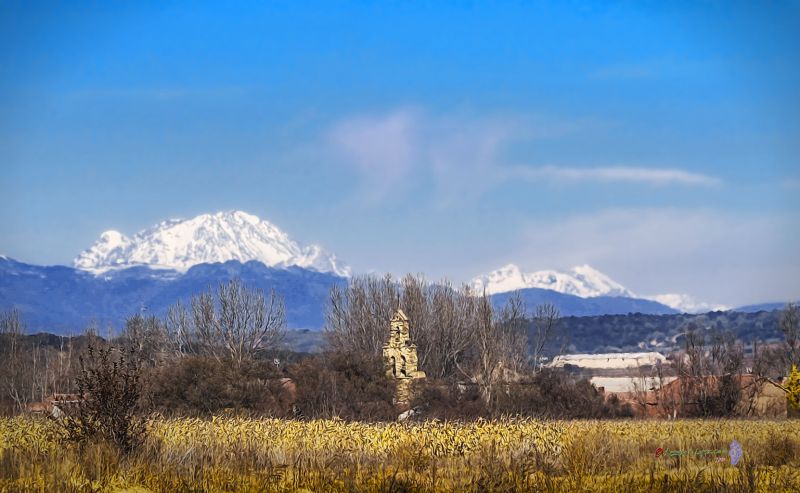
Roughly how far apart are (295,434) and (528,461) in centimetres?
668

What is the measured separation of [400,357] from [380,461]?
3080 cm

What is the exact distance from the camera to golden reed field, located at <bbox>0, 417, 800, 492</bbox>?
1619cm

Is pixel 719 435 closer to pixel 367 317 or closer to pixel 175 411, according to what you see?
pixel 175 411

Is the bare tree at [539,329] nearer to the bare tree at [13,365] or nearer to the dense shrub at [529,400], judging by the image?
the dense shrub at [529,400]

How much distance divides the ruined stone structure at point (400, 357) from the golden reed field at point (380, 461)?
2405 centimetres

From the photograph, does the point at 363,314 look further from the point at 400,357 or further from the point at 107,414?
the point at 107,414

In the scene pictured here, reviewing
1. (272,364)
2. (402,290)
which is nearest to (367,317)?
(402,290)

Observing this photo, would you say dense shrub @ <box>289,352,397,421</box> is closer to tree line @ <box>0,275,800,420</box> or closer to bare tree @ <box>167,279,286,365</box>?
tree line @ <box>0,275,800,420</box>

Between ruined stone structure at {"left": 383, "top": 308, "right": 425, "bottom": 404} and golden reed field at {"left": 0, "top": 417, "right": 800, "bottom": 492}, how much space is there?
78.9ft

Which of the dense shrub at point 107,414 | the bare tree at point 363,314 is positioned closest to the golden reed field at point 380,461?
the dense shrub at point 107,414

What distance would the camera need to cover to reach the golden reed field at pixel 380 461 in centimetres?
1619

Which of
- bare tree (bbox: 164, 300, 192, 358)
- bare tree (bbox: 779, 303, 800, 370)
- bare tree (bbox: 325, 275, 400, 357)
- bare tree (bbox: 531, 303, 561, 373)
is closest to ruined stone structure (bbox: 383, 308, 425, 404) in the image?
bare tree (bbox: 531, 303, 561, 373)

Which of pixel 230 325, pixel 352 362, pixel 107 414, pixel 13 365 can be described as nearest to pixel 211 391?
pixel 352 362

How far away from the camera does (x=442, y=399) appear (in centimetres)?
4712
